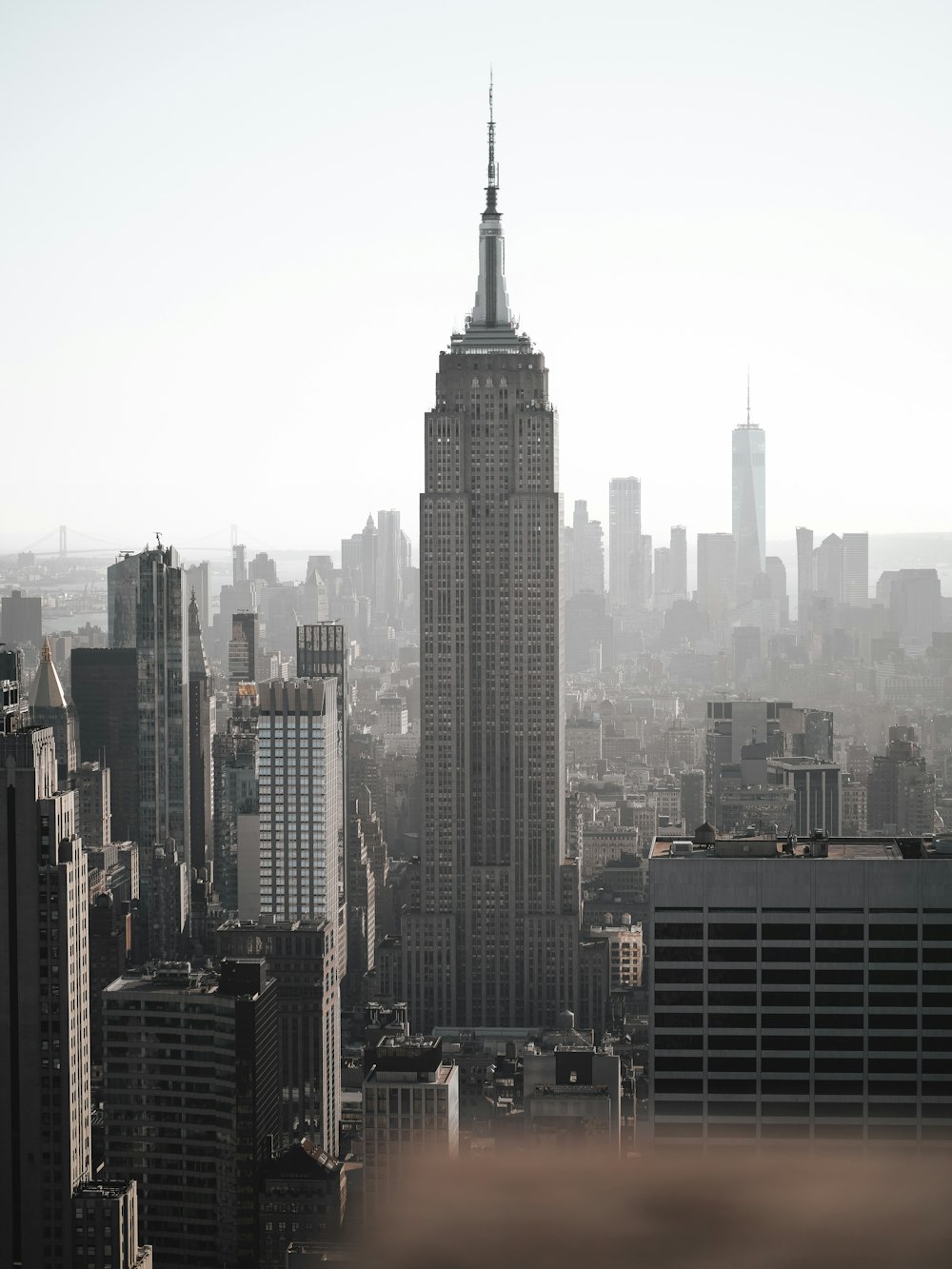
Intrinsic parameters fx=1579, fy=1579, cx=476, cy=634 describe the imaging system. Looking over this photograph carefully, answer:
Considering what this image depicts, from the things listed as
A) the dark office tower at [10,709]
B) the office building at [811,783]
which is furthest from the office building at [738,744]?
the dark office tower at [10,709]

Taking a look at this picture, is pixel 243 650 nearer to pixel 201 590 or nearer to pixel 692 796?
pixel 201 590

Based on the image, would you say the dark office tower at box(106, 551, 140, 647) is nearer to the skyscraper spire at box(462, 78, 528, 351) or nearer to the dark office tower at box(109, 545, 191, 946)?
the dark office tower at box(109, 545, 191, 946)

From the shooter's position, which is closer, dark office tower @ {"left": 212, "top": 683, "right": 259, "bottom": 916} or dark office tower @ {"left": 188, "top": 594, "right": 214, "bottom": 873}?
dark office tower @ {"left": 212, "top": 683, "right": 259, "bottom": 916}

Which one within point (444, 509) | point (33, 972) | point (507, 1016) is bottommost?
point (507, 1016)

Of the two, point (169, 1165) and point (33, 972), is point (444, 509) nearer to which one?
point (169, 1165)

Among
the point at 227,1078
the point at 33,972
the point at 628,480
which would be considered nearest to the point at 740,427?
the point at 628,480

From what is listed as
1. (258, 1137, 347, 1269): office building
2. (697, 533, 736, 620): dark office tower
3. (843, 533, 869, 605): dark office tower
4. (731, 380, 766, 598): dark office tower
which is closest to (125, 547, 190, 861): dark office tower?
(697, 533, 736, 620): dark office tower
